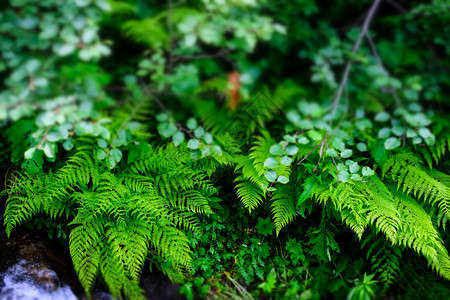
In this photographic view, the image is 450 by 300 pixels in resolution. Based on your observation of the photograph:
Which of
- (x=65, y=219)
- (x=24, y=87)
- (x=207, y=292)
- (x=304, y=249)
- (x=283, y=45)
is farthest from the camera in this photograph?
(x=304, y=249)

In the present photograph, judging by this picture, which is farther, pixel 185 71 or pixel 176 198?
pixel 176 198

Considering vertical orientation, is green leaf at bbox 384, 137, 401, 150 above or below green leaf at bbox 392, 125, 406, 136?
below

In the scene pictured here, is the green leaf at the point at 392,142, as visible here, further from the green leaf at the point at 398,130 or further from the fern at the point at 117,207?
the fern at the point at 117,207

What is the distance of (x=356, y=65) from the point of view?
6.38ft

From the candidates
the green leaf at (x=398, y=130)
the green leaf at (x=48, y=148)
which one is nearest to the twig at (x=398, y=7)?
the green leaf at (x=398, y=130)

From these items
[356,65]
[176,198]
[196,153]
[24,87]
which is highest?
[356,65]

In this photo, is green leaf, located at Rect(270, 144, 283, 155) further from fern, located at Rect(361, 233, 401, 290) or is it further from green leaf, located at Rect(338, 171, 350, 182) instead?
fern, located at Rect(361, 233, 401, 290)

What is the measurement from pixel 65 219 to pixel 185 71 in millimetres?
2016

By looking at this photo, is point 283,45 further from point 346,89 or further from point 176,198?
point 176,198

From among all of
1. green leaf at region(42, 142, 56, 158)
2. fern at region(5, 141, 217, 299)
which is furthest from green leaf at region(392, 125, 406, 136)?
green leaf at region(42, 142, 56, 158)

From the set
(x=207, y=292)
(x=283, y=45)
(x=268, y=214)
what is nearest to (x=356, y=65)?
(x=283, y=45)

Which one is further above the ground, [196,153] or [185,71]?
[185,71]

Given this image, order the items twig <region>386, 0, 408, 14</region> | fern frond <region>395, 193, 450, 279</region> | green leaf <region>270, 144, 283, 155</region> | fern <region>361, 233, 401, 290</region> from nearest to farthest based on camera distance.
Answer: green leaf <region>270, 144, 283, 155</region>, twig <region>386, 0, 408, 14</region>, fern frond <region>395, 193, 450, 279</region>, fern <region>361, 233, 401, 290</region>

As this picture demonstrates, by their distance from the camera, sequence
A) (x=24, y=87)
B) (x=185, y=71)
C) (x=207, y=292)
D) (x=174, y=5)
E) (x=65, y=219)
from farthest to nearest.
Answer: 1. (x=65, y=219)
2. (x=207, y=292)
3. (x=174, y=5)
4. (x=185, y=71)
5. (x=24, y=87)
